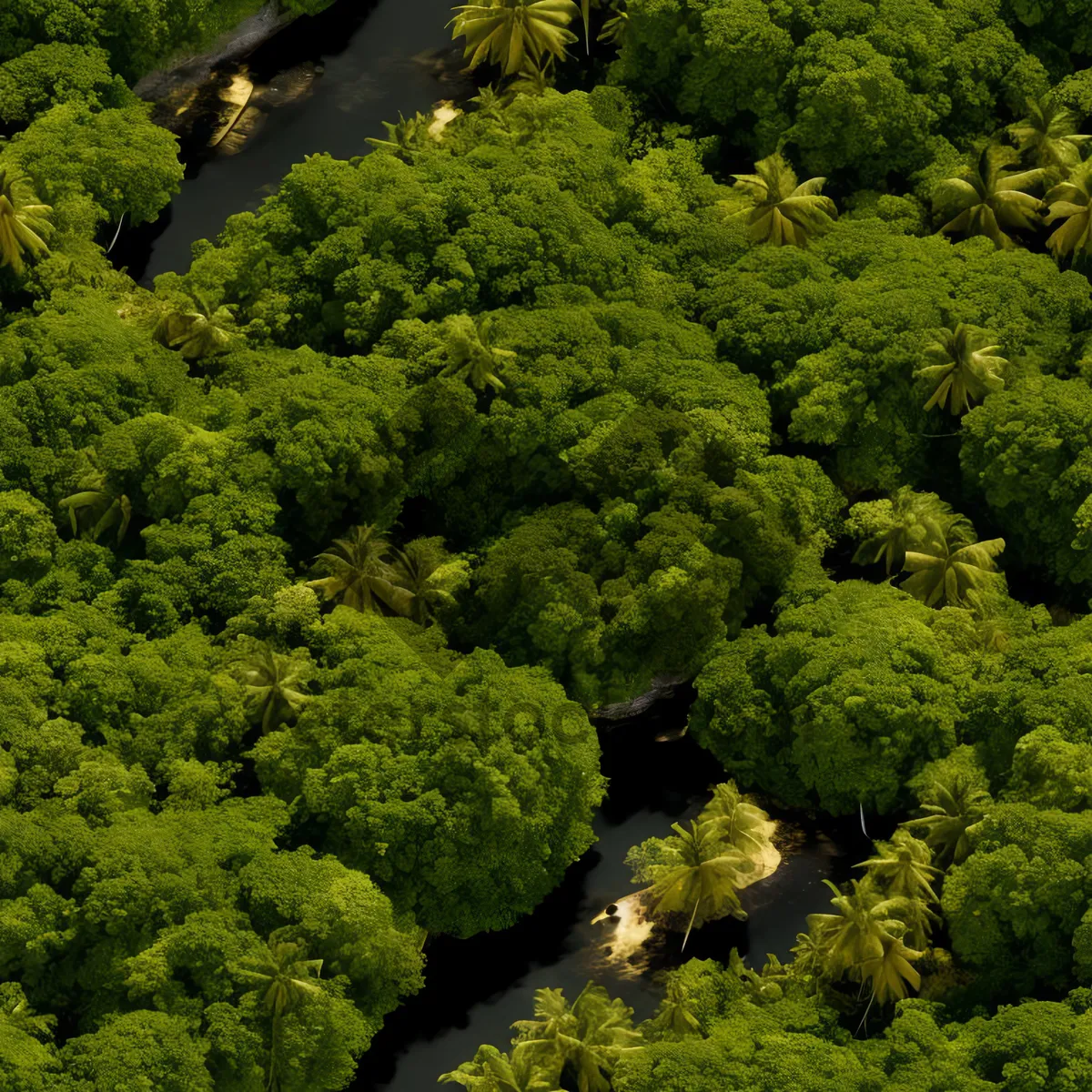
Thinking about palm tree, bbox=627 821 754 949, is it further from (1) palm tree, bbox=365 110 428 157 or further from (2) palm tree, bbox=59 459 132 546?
(1) palm tree, bbox=365 110 428 157

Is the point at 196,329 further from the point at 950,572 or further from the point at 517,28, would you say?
the point at 950,572

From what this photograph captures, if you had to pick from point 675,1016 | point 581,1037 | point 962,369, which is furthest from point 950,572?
point 581,1037

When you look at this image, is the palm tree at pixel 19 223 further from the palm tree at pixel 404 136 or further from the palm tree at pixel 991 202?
the palm tree at pixel 991 202

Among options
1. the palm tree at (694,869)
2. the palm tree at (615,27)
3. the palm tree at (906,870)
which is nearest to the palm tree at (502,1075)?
the palm tree at (694,869)

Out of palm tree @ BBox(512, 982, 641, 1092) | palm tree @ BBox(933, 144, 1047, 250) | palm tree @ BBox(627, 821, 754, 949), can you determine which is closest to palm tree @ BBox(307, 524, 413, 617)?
palm tree @ BBox(627, 821, 754, 949)

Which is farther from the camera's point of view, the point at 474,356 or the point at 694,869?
the point at 474,356

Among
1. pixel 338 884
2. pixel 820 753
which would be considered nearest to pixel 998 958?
pixel 820 753
